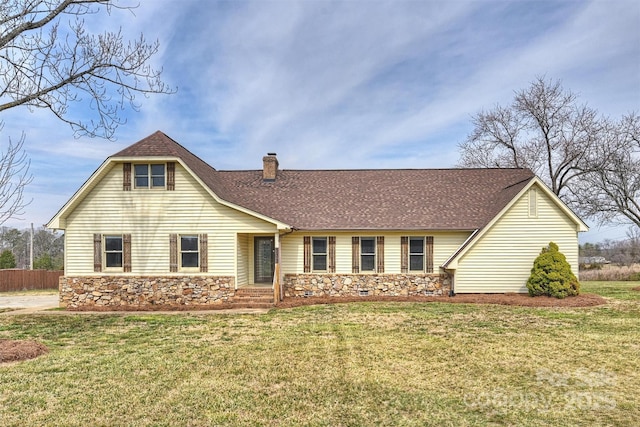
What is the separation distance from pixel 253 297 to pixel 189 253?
3.04 m

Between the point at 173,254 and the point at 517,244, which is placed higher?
the point at 517,244

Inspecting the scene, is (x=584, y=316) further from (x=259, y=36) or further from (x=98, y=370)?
(x=259, y=36)

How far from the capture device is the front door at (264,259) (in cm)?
1725

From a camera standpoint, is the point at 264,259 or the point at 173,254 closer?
the point at 173,254

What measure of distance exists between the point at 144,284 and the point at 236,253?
12.2 feet

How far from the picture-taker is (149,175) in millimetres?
15258

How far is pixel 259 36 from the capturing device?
1324 centimetres

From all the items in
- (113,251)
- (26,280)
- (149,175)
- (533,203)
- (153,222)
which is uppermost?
(149,175)

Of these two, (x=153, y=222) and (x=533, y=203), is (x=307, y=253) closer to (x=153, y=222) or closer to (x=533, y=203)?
(x=153, y=222)

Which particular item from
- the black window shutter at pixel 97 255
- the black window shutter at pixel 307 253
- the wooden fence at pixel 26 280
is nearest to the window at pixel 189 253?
the black window shutter at pixel 97 255

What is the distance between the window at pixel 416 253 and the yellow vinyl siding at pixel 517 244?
1542 mm

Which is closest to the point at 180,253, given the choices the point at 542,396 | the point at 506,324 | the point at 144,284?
the point at 144,284

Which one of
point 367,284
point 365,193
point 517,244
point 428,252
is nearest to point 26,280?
point 365,193

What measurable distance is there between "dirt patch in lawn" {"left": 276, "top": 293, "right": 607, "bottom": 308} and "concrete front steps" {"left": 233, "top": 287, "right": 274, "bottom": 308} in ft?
1.69
